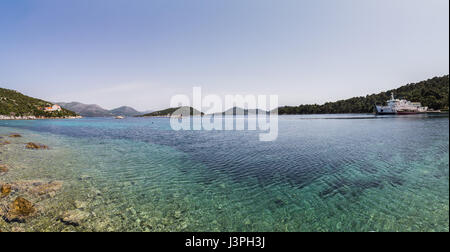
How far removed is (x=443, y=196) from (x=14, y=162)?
3405 cm

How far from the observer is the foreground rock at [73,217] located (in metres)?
7.45

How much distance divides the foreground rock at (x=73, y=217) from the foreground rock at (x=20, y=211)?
4.70 ft

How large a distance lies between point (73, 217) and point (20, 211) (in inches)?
103

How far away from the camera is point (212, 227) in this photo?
7477mm

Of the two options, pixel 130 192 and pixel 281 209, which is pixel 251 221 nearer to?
pixel 281 209

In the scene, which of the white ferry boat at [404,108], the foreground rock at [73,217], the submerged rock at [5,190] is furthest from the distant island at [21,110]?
the white ferry boat at [404,108]

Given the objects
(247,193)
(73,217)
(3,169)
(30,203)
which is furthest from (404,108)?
(3,169)

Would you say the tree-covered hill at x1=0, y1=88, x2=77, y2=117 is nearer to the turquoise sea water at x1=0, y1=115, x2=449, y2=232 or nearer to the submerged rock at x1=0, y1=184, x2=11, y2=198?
the turquoise sea water at x1=0, y1=115, x2=449, y2=232

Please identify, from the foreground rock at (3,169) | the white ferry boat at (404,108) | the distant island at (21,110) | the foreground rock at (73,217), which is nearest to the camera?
the foreground rock at (73,217)

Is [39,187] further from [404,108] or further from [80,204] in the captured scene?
[404,108]

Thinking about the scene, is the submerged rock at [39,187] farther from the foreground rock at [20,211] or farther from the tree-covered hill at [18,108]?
the tree-covered hill at [18,108]
